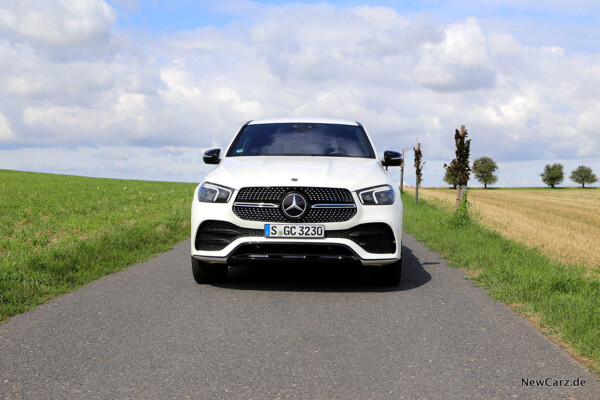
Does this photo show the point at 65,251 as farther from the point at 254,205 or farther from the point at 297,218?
the point at 297,218

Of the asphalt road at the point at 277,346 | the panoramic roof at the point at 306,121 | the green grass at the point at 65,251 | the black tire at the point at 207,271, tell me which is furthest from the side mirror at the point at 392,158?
the green grass at the point at 65,251

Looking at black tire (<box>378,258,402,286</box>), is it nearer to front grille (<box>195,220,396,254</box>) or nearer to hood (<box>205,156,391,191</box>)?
front grille (<box>195,220,396,254</box>)

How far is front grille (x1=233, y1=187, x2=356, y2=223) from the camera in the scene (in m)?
5.62

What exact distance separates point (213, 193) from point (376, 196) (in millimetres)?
1640

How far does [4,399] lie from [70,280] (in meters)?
3.58

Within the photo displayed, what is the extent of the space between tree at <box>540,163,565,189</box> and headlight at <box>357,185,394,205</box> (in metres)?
117

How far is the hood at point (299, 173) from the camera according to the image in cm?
570

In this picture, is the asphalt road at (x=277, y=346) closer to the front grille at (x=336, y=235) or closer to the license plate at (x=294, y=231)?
the front grille at (x=336, y=235)

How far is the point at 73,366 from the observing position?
3547 mm

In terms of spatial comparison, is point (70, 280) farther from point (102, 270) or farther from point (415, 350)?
point (415, 350)

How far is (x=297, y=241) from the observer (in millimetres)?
5562

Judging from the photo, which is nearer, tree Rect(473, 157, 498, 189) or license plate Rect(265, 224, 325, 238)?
license plate Rect(265, 224, 325, 238)

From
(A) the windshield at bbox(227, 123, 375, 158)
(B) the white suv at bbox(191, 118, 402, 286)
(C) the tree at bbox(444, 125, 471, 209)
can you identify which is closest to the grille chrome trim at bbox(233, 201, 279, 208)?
(B) the white suv at bbox(191, 118, 402, 286)

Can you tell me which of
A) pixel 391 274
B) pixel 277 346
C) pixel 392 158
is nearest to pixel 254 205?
pixel 391 274
